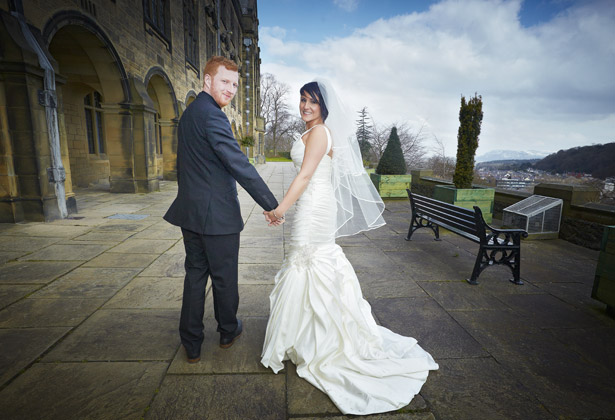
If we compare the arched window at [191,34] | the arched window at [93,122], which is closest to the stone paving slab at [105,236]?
the arched window at [93,122]

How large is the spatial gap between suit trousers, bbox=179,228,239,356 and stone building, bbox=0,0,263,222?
19.1 ft

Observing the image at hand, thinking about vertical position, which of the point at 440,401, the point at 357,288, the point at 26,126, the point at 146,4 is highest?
the point at 146,4

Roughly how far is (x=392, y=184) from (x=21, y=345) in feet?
31.4

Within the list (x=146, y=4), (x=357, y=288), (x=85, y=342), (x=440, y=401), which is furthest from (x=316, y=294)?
(x=146, y=4)

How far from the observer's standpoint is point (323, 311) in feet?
7.02

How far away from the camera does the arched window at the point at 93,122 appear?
11.6 m

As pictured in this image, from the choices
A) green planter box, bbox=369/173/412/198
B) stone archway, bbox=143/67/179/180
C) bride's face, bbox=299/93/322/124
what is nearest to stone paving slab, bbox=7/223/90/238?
bride's face, bbox=299/93/322/124

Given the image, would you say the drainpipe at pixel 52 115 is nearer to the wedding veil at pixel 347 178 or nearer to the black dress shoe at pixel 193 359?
the black dress shoe at pixel 193 359

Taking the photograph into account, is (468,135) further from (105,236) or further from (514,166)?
(514,166)

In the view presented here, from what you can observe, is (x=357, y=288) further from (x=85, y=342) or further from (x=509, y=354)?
(x=85, y=342)

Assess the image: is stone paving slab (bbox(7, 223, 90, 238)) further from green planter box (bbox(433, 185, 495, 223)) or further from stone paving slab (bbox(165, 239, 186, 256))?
green planter box (bbox(433, 185, 495, 223))

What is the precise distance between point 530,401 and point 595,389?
1.62ft

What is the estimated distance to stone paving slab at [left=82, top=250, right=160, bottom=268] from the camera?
3.99 m

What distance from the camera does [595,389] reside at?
200 cm
